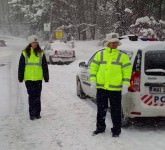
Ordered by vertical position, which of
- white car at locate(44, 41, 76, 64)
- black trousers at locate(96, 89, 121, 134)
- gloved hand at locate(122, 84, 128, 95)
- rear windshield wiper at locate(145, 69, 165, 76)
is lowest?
white car at locate(44, 41, 76, 64)

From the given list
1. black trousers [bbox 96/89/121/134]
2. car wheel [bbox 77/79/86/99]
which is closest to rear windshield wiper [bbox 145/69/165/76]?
black trousers [bbox 96/89/121/134]

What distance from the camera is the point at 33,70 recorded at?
9328 mm

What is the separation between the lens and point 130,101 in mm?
7965

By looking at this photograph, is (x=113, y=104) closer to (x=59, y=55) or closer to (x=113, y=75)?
(x=113, y=75)

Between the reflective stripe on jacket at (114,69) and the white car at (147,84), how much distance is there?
1.40 ft

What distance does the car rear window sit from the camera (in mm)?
7906

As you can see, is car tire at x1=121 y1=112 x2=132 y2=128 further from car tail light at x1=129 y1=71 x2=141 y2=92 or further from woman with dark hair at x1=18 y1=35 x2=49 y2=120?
woman with dark hair at x1=18 y1=35 x2=49 y2=120

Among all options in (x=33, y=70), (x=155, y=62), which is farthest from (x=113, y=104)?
(x=33, y=70)

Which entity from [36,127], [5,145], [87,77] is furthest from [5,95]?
[5,145]

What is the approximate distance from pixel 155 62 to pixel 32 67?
2761mm

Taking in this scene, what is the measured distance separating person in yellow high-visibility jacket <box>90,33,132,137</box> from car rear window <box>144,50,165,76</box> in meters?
0.57

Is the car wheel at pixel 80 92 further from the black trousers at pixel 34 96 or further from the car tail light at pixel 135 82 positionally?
the car tail light at pixel 135 82

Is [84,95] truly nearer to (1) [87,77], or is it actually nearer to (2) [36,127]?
(1) [87,77]

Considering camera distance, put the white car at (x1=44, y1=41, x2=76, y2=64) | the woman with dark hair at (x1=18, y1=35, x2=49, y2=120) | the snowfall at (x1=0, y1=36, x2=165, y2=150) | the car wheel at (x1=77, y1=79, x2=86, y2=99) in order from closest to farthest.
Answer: the snowfall at (x1=0, y1=36, x2=165, y2=150) < the woman with dark hair at (x1=18, y1=35, x2=49, y2=120) < the car wheel at (x1=77, y1=79, x2=86, y2=99) < the white car at (x1=44, y1=41, x2=76, y2=64)
